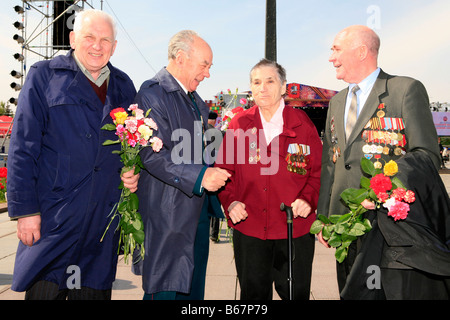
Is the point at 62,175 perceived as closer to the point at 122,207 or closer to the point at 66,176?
the point at 66,176

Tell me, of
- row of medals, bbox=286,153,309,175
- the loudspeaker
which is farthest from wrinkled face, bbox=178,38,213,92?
the loudspeaker

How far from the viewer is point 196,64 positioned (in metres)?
2.94

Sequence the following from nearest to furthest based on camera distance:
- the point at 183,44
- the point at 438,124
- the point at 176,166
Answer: the point at 176,166 < the point at 183,44 < the point at 438,124

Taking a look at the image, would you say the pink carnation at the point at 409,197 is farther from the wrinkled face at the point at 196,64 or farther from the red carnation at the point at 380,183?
the wrinkled face at the point at 196,64

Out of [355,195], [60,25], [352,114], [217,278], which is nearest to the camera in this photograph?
[355,195]

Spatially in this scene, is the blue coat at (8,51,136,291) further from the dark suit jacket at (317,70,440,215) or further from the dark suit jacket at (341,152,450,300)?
the dark suit jacket at (341,152,450,300)

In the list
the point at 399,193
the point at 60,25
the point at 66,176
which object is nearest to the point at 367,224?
the point at 399,193

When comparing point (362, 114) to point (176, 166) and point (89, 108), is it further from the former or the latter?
point (89, 108)

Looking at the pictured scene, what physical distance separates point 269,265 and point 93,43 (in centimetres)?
205

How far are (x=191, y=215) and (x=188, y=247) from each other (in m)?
0.21

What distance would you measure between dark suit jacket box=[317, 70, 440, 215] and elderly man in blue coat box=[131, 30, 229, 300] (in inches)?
33.4

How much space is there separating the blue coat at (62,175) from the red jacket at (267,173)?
0.89 metres
